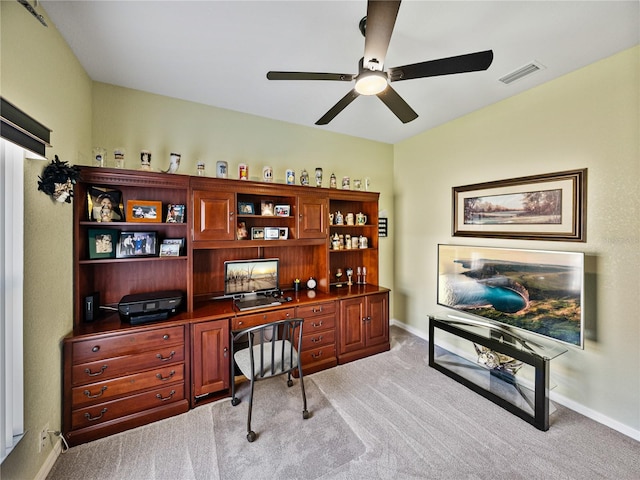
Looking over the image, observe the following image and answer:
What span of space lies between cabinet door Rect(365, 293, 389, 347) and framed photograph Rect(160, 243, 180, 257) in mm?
2156

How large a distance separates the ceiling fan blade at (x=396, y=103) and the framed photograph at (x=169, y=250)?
2173 millimetres

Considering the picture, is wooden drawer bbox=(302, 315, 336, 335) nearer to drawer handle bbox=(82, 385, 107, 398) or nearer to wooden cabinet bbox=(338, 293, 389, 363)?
wooden cabinet bbox=(338, 293, 389, 363)

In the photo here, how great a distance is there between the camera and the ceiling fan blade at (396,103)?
1689 mm

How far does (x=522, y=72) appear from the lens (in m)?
2.24

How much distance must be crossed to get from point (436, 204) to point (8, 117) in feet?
12.4

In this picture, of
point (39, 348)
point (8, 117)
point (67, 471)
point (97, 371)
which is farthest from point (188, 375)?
point (8, 117)

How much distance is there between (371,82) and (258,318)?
7.09 ft

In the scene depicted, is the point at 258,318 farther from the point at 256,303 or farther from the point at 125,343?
the point at 125,343

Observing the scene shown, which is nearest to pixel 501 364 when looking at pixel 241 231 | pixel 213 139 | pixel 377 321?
pixel 377 321

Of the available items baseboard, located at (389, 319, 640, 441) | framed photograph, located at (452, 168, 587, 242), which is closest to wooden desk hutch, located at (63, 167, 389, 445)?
framed photograph, located at (452, 168, 587, 242)

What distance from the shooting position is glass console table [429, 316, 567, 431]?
204cm

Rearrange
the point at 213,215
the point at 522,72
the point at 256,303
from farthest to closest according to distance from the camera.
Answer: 1. the point at 256,303
2. the point at 213,215
3. the point at 522,72

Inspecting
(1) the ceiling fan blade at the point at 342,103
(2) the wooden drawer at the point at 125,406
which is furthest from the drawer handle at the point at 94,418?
(1) the ceiling fan blade at the point at 342,103

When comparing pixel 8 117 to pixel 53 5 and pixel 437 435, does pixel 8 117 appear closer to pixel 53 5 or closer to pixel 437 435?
pixel 53 5
